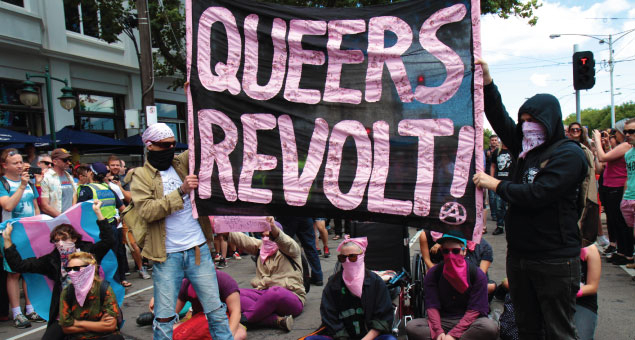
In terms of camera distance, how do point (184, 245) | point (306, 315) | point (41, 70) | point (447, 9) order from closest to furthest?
1. point (447, 9)
2. point (184, 245)
3. point (306, 315)
4. point (41, 70)

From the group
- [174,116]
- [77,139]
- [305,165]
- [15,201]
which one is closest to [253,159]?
[305,165]

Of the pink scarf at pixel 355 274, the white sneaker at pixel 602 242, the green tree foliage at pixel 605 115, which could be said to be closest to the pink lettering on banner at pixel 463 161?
the pink scarf at pixel 355 274

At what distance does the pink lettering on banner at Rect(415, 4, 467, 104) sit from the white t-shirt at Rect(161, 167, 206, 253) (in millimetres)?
1898

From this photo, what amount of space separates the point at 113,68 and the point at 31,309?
1194cm

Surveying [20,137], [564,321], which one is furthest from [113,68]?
[564,321]

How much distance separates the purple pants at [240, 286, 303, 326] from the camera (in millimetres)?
4730

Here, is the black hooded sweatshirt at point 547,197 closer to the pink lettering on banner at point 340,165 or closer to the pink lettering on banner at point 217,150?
the pink lettering on banner at point 340,165

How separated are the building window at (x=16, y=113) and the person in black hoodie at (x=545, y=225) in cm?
1321

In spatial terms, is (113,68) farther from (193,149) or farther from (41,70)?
(193,149)

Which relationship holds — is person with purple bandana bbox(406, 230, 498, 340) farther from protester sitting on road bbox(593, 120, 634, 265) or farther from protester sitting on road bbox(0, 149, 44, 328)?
protester sitting on road bbox(0, 149, 44, 328)

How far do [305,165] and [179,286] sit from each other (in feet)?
4.28

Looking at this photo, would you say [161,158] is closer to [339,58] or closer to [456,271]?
[339,58]

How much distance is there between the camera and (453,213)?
3045 mm

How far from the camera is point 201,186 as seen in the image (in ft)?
11.1
